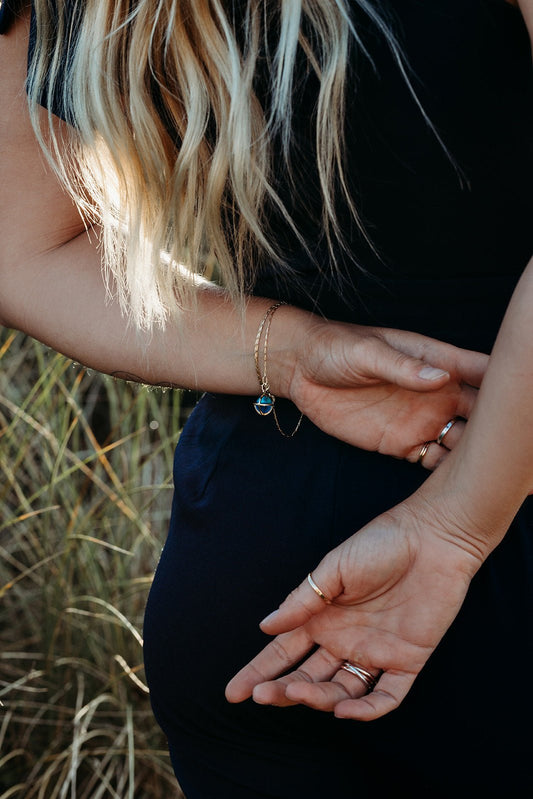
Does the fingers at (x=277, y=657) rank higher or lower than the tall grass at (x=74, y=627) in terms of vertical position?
higher

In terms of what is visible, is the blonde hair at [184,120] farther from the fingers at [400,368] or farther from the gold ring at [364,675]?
the gold ring at [364,675]

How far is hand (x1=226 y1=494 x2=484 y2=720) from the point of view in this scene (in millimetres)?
835

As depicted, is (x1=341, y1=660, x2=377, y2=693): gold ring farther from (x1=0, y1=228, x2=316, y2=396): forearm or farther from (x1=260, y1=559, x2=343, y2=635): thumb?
(x1=0, y1=228, x2=316, y2=396): forearm

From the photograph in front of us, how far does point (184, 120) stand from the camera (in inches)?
39.0

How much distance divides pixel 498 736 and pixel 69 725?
5.02 ft

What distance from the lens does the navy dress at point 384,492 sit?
2.77 feet

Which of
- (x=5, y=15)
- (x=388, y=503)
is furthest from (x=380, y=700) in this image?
(x=5, y=15)

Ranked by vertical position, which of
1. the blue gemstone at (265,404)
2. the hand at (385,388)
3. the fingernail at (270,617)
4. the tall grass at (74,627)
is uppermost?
the hand at (385,388)

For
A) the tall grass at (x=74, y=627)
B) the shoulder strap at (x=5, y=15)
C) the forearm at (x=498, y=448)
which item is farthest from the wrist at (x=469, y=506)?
the tall grass at (x=74, y=627)

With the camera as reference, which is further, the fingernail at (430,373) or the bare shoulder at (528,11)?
the fingernail at (430,373)

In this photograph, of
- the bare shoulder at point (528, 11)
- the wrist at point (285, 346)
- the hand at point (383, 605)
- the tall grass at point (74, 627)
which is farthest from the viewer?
the tall grass at point (74, 627)

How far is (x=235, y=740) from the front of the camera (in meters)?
0.99

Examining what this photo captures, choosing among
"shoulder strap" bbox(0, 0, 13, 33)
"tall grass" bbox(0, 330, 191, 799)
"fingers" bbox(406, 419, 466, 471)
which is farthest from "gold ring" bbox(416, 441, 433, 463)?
"tall grass" bbox(0, 330, 191, 799)

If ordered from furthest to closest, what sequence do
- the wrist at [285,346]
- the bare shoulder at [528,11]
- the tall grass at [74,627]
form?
the tall grass at [74,627] → the wrist at [285,346] → the bare shoulder at [528,11]
